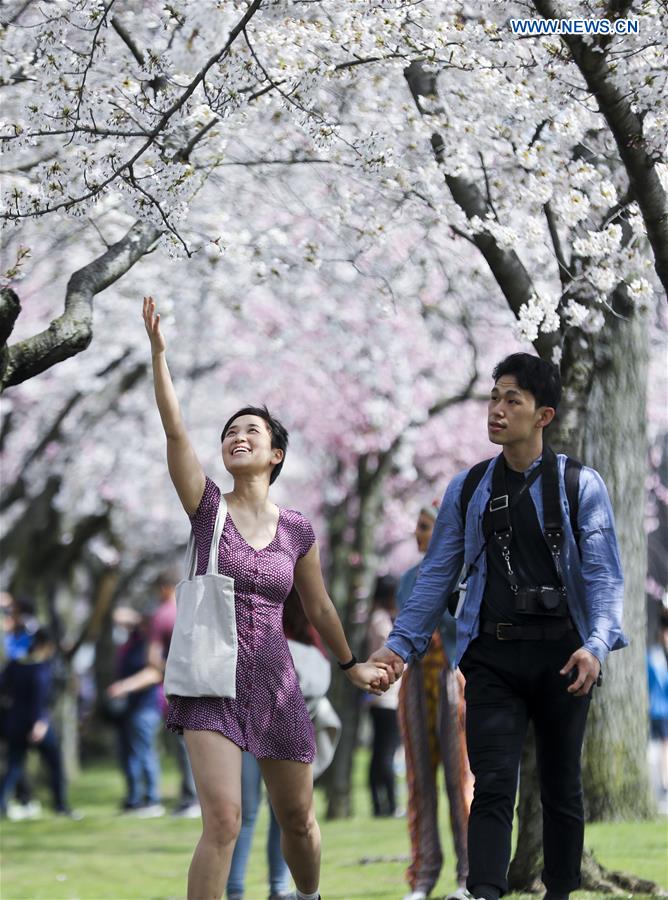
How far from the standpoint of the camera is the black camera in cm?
505

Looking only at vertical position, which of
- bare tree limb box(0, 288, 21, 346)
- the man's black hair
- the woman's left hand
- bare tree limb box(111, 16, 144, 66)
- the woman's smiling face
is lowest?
the woman's left hand

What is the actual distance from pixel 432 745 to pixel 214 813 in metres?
2.78

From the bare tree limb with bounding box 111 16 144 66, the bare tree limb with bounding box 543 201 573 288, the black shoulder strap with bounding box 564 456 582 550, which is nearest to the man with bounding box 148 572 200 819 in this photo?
the bare tree limb with bounding box 111 16 144 66

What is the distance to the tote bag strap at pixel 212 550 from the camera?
512 cm

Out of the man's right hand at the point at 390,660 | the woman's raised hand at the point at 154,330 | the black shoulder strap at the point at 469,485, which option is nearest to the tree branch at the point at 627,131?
the black shoulder strap at the point at 469,485

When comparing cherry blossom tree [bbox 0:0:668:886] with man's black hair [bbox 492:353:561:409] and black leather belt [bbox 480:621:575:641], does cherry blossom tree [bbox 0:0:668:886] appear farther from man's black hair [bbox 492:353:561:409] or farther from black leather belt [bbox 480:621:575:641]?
black leather belt [bbox 480:621:575:641]

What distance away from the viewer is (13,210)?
20.5ft

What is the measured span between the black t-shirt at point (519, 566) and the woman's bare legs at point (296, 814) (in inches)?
35.7

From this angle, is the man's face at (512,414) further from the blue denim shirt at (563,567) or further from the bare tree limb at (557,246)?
the bare tree limb at (557,246)

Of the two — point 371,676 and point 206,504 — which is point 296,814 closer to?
point 371,676

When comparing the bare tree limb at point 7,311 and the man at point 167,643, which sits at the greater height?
the bare tree limb at point 7,311

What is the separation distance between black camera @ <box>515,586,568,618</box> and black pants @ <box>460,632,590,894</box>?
12 cm

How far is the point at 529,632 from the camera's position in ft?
16.7

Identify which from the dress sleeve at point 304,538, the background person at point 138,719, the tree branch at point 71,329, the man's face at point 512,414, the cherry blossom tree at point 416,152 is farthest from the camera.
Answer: the background person at point 138,719
